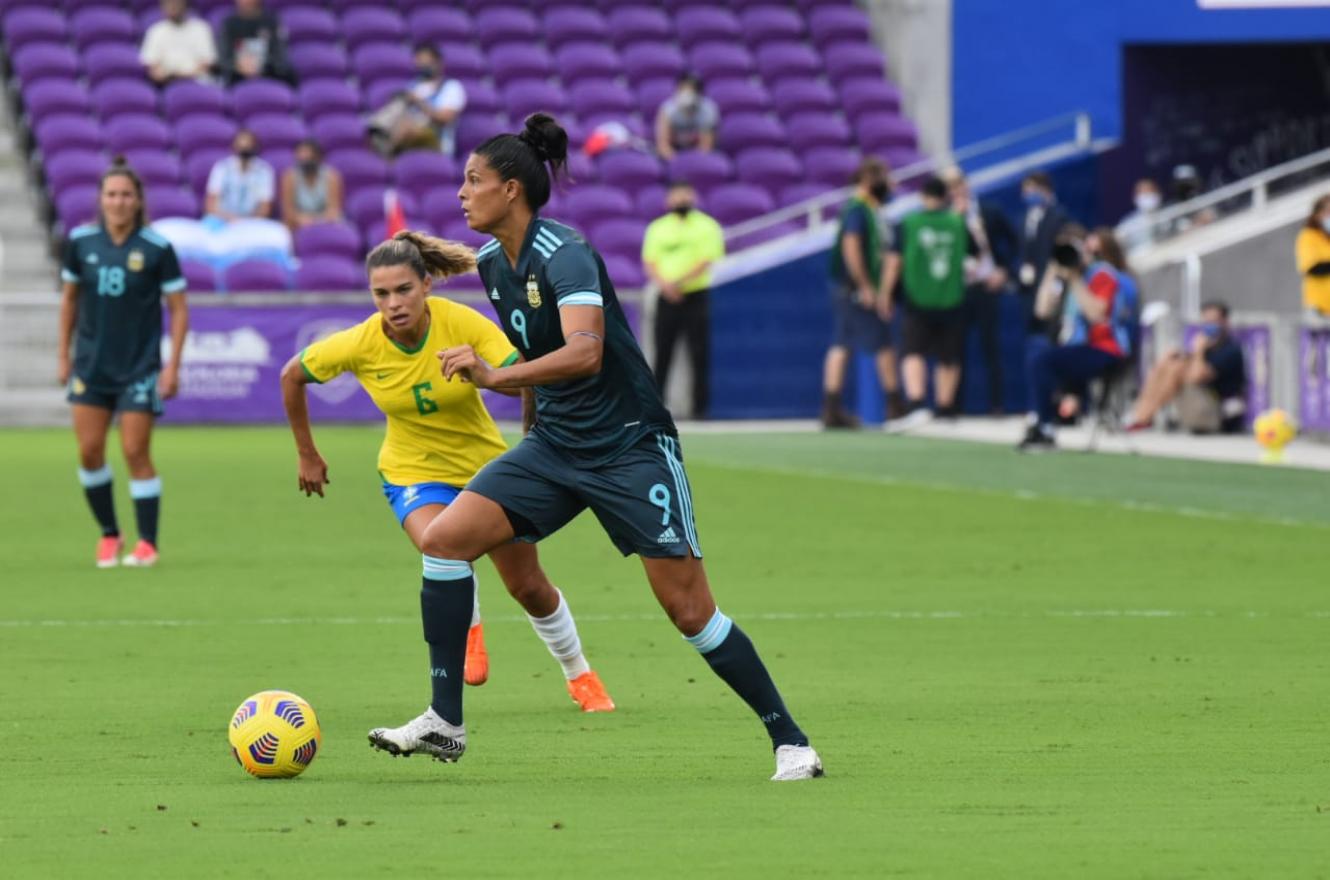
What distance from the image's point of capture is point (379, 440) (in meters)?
23.9

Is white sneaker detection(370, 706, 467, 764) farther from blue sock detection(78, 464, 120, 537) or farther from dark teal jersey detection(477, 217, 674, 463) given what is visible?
blue sock detection(78, 464, 120, 537)

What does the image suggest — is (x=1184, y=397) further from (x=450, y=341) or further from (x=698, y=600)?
(x=698, y=600)

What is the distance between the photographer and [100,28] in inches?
1175

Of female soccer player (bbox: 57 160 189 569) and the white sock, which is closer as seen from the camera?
the white sock

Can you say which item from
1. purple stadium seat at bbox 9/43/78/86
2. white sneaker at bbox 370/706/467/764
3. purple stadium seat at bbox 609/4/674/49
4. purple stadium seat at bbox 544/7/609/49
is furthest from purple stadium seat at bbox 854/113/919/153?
white sneaker at bbox 370/706/467/764

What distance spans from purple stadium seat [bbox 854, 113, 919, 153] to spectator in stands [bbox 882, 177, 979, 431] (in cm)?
505

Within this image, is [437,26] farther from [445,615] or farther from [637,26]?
[445,615]

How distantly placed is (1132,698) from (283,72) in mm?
21956

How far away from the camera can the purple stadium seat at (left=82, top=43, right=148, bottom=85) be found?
29.4 metres

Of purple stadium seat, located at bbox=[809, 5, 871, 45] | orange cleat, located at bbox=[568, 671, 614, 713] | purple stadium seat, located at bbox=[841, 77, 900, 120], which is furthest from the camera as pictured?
purple stadium seat, located at bbox=[809, 5, 871, 45]

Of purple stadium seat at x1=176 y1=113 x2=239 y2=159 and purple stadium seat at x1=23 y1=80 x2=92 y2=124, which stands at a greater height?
purple stadium seat at x1=23 y1=80 x2=92 y2=124

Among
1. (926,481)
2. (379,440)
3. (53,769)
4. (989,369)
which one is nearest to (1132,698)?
(53,769)

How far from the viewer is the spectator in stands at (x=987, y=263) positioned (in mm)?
26359

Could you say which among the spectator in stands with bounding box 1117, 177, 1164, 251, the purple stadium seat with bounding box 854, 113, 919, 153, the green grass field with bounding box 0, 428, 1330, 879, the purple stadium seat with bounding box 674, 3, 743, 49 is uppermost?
the purple stadium seat with bounding box 674, 3, 743, 49
